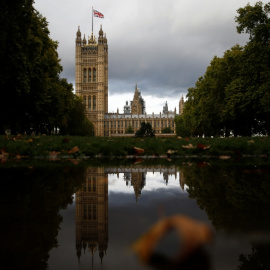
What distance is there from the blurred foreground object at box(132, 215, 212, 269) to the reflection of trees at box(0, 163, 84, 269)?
0.34 meters

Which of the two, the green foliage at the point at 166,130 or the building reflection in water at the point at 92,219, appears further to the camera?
the green foliage at the point at 166,130

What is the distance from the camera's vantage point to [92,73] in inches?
3895

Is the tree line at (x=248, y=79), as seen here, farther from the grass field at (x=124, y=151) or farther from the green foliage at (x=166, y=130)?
the green foliage at (x=166, y=130)

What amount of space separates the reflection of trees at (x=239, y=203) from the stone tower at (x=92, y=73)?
314 feet

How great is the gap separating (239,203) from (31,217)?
1188mm

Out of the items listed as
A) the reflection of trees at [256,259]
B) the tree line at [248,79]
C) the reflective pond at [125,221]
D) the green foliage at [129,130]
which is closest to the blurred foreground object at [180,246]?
the reflective pond at [125,221]

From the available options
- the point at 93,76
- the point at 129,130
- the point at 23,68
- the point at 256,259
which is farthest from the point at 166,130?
the point at 256,259

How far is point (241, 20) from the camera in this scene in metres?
20.2

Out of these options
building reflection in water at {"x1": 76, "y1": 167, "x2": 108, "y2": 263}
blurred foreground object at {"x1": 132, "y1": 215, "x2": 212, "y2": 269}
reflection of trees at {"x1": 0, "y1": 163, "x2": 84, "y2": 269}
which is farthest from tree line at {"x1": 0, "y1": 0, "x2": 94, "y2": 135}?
blurred foreground object at {"x1": 132, "y1": 215, "x2": 212, "y2": 269}

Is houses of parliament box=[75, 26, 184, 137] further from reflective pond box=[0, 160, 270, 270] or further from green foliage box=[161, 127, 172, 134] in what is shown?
reflective pond box=[0, 160, 270, 270]

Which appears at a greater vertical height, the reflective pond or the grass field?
the grass field

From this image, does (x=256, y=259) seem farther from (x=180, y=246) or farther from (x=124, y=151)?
(x=124, y=151)

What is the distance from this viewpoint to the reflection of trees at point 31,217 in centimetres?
106

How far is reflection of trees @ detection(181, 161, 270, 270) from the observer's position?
1.10 m
